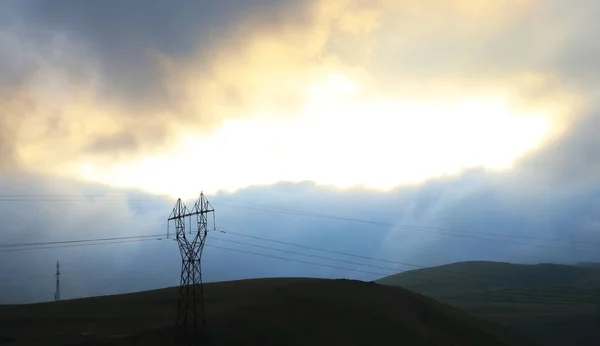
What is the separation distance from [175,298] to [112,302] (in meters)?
12.8

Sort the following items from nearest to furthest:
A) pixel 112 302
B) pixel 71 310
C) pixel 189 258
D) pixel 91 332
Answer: pixel 189 258 → pixel 91 332 → pixel 71 310 → pixel 112 302

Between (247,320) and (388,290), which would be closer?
(247,320)

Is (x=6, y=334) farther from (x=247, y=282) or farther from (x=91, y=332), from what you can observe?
(x=247, y=282)

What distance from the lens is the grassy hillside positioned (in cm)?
7125

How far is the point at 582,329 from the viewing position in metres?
131

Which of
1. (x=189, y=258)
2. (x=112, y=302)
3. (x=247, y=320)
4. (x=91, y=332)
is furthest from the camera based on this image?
(x=112, y=302)

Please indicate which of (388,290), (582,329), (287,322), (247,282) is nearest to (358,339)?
(287,322)

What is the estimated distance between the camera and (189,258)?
64750 mm

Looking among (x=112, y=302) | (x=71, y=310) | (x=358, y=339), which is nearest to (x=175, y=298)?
(x=112, y=302)

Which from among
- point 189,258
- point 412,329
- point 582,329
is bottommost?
point 582,329

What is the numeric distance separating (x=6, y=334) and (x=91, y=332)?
13.8m

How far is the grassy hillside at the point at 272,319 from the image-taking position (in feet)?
234

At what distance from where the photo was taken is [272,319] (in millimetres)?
79188

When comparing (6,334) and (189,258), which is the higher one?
(189,258)
